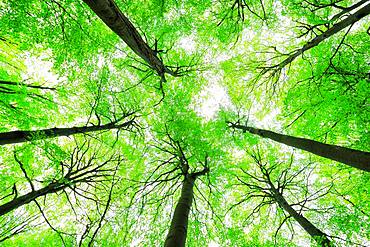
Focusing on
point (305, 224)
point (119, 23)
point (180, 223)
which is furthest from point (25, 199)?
point (305, 224)

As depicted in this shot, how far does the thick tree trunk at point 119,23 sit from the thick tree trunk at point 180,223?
9.72 feet

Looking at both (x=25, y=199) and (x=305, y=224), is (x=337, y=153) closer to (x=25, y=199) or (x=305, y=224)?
(x=305, y=224)

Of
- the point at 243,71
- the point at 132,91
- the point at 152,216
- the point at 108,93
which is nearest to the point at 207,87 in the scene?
the point at 243,71

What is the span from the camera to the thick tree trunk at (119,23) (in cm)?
309

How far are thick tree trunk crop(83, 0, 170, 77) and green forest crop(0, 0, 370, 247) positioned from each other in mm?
35

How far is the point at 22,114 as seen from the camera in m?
6.27

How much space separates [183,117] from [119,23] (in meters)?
4.10

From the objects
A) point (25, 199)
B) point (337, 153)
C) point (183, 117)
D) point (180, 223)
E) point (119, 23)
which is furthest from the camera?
point (183, 117)

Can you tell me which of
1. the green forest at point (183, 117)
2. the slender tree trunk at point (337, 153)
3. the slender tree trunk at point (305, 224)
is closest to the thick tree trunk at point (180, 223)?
the green forest at point (183, 117)

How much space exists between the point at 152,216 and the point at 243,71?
17.9 ft

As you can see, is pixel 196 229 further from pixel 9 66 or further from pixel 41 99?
pixel 9 66

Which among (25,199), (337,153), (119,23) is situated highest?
(119,23)

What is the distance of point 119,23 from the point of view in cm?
342

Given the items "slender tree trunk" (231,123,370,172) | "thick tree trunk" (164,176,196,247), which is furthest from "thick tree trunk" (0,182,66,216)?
"slender tree trunk" (231,123,370,172)
